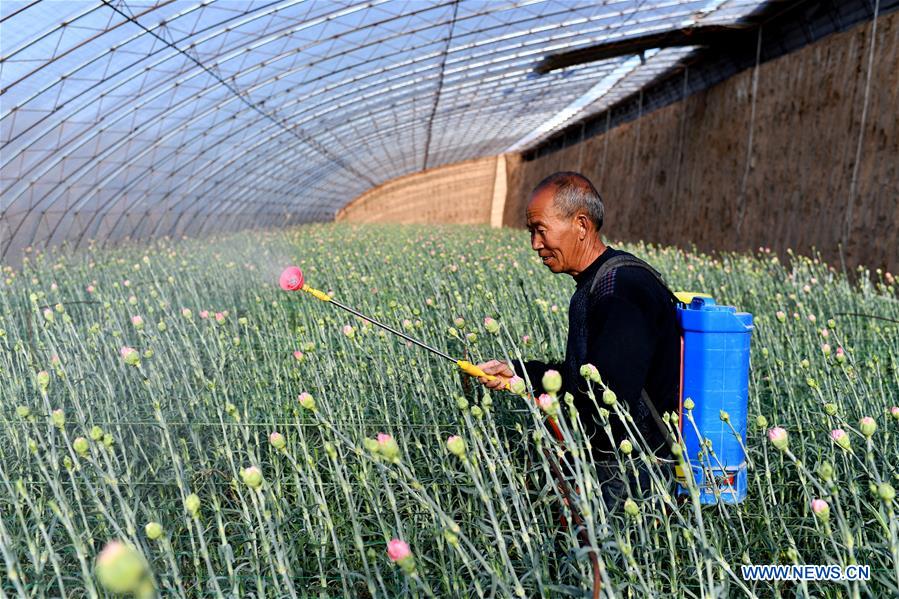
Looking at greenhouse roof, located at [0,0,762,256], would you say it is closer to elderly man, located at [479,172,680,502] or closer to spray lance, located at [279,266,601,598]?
spray lance, located at [279,266,601,598]

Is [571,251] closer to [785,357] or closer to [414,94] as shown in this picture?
[785,357]

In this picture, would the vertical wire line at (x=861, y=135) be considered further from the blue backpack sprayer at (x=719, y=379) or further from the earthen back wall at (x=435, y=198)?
the earthen back wall at (x=435, y=198)

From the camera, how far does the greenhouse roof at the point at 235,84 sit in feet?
25.8

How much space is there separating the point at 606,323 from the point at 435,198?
109ft

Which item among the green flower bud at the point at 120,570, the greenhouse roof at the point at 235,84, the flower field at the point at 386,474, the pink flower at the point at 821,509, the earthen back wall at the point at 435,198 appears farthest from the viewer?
the earthen back wall at the point at 435,198

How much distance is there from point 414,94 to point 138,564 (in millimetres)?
15894

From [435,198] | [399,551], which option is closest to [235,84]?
[399,551]

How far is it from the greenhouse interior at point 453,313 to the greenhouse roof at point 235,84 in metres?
0.08

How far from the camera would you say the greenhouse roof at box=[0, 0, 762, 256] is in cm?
788

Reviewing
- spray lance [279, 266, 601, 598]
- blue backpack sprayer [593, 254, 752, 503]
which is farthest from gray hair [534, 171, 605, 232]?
spray lance [279, 266, 601, 598]

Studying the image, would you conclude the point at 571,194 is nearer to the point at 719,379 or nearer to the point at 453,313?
the point at 719,379

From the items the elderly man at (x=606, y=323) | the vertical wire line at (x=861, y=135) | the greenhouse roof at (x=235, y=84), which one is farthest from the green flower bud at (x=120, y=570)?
the vertical wire line at (x=861, y=135)

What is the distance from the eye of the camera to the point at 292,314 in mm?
5125

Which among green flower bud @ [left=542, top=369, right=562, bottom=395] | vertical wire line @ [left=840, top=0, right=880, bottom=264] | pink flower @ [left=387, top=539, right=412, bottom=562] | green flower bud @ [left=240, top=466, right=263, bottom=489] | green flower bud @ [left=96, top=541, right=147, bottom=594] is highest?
vertical wire line @ [left=840, top=0, right=880, bottom=264]
